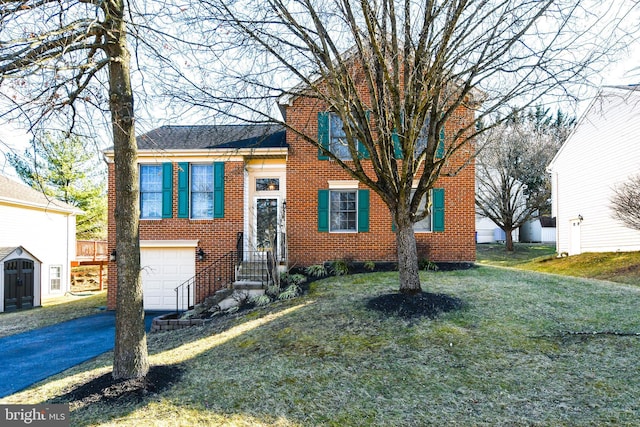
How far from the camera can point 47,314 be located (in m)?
12.4

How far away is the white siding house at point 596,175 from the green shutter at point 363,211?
810 cm

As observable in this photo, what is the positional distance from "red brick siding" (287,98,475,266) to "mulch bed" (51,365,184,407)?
22.3ft

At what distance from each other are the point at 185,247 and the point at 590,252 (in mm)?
16812

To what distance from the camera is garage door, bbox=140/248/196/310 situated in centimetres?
1206

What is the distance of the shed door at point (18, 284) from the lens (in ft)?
43.8

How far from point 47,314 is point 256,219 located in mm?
7230

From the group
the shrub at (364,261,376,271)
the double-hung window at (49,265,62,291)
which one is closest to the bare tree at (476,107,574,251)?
the shrub at (364,261,376,271)

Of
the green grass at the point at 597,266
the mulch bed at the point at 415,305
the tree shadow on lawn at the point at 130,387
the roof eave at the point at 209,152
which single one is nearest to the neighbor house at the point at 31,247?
the roof eave at the point at 209,152

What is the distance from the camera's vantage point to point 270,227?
12227 mm

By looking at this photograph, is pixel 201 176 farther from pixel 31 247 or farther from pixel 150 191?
pixel 31 247

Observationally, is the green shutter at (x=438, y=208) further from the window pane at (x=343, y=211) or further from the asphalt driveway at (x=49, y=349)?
the asphalt driveway at (x=49, y=349)

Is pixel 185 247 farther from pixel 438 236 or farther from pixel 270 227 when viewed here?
pixel 438 236

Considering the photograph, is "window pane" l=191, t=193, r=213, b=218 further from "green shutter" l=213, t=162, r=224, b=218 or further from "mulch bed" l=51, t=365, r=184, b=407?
"mulch bed" l=51, t=365, r=184, b=407

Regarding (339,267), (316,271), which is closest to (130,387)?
Result: (316,271)
